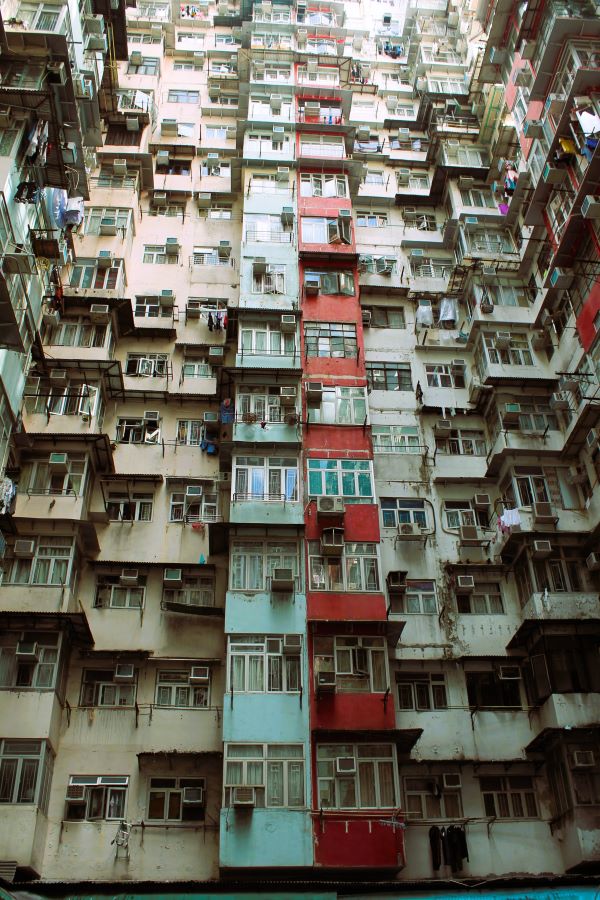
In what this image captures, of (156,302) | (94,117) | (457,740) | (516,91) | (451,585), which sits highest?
(516,91)

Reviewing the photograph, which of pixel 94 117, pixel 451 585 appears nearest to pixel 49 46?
pixel 94 117

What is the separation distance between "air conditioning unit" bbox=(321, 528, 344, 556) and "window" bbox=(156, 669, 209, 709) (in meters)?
4.17

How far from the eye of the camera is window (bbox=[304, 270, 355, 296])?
24.8 m

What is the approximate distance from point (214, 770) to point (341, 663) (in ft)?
11.9

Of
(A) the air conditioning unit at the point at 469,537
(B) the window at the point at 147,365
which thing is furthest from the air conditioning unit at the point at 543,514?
(B) the window at the point at 147,365

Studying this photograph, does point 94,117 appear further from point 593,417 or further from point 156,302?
point 593,417

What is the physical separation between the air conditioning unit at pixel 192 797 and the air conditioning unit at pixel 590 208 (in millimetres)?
16751

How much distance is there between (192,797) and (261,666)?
121 inches

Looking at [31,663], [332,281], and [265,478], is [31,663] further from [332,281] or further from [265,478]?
[332,281]

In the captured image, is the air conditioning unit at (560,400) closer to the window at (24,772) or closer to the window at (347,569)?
the window at (347,569)

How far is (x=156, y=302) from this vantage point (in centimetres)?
2570

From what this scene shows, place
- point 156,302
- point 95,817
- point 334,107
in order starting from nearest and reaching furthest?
point 95,817 < point 156,302 < point 334,107

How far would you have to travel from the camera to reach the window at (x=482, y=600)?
67.4 ft

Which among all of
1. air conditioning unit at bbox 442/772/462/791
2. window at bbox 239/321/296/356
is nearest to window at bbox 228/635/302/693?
air conditioning unit at bbox 442/772/462/791
